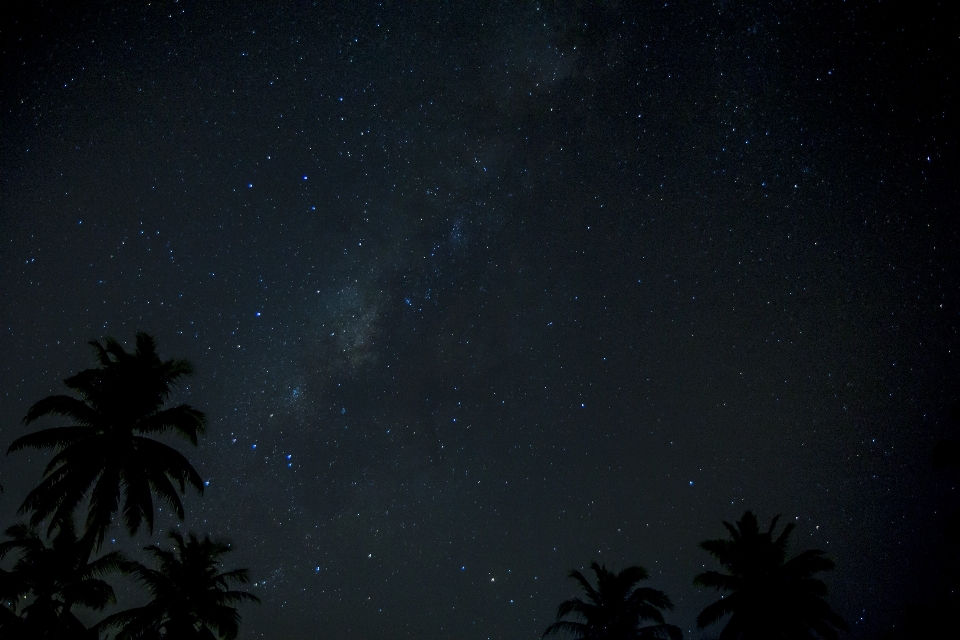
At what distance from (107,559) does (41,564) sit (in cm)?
319

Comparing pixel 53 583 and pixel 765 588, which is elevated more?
pixel 53 583

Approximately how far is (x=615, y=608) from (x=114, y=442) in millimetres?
20240

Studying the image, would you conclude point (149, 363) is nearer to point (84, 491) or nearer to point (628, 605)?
point (84, 491)

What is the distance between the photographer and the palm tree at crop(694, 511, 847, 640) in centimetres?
2080

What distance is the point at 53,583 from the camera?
1838 centimetres

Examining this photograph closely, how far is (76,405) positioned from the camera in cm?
1573

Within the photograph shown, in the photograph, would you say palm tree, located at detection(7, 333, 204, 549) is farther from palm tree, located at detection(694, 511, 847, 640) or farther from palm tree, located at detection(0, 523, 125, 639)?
palm tree, located at detection(694, 511, 847, 640)

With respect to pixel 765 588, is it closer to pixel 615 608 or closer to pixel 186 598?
pixel 615 608

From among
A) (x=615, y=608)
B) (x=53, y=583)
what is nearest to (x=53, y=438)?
(x=53, y=583)

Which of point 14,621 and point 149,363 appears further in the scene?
point 149,363

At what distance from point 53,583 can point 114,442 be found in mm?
7057

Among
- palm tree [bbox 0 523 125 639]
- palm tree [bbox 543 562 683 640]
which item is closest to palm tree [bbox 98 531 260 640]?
palm tree [bbox 0 523 125 639]

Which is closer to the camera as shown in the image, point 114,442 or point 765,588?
point 114,442

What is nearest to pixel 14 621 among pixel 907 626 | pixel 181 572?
pixel 181 572
